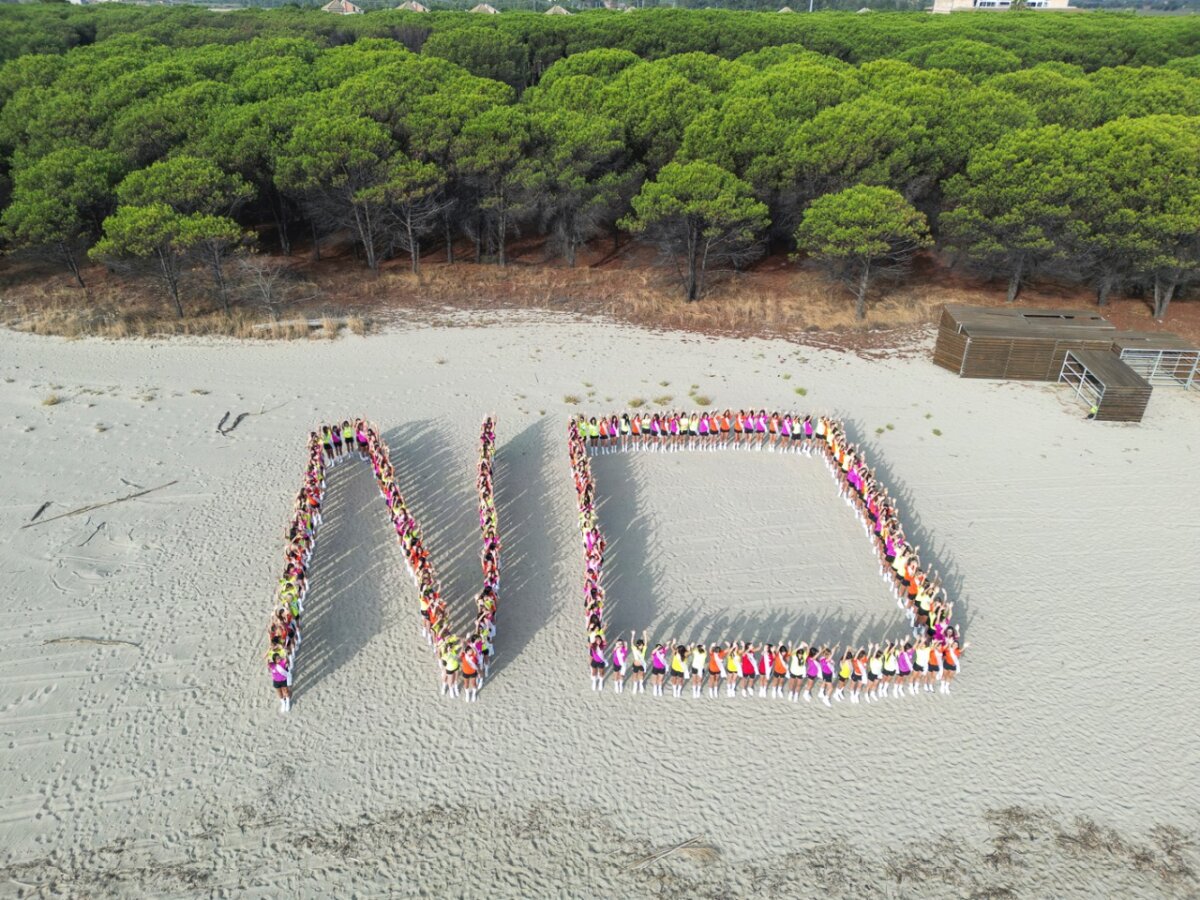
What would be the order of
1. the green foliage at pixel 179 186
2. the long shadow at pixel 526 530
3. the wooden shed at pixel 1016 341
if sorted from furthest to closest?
the green foliage at pixel 179 186
the wooden shed at pixel 1016 341
the long shadow at pixel 526 530

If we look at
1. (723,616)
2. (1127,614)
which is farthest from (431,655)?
(1127,614)

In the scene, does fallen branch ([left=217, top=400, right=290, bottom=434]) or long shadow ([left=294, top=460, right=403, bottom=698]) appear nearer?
long shadow ([left=294, top=460, right=403, bottom=698])

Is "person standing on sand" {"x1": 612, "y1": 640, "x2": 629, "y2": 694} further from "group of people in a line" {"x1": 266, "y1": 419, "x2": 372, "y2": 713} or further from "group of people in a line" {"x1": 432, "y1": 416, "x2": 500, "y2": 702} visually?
"group of people in a line" {"x1": 266, "y1": 419, "x2": 372, "y2": 713}

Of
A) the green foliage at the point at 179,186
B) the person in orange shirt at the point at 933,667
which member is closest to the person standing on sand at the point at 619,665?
the person in orange shirt at the point at 933,667

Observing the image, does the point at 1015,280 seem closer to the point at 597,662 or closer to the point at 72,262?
the point at 597,662

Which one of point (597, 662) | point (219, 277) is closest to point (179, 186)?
point (219, 277)

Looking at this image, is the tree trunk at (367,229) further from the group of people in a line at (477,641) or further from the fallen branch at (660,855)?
the fallen branch at (660,855)

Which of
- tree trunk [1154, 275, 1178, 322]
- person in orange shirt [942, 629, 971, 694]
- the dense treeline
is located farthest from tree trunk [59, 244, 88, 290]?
tree trunk [1154, 275, 1178, 322]

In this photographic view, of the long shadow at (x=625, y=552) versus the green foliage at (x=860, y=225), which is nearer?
the long shadow at (x=625, y=552)
